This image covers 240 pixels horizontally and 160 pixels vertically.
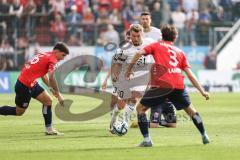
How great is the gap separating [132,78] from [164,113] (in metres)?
1.42

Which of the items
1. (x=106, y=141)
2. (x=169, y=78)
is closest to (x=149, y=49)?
(x=169, y=78)

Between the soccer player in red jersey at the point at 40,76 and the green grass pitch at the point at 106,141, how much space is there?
52 centimetres

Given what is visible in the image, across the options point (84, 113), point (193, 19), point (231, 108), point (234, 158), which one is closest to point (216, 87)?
point (193, 19)

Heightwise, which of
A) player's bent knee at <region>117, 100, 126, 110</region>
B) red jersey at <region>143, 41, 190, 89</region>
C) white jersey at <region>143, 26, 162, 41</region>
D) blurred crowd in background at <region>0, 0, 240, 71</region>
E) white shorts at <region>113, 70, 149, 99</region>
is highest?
red jersey at <region>143, 41, 190, 89</region>

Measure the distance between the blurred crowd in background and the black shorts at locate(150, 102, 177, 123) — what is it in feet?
57.2

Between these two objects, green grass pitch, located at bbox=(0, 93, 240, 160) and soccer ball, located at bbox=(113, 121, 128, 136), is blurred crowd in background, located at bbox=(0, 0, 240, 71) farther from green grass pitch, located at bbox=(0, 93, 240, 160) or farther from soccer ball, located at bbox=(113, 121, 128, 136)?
soccer ball, located at bbox=(113, 121, 128, 136)

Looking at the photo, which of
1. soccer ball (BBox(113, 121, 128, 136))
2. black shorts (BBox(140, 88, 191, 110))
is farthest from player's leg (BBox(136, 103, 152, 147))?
soccer ball (BBox(113, 121, 128, 136))

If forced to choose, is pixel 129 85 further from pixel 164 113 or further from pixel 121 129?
pixel 121 129

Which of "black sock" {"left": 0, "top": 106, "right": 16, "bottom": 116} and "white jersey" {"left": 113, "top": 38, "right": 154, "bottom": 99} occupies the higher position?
"white jersey" {"left": 113, "top": 38, "right": 154, "bottom": 99}

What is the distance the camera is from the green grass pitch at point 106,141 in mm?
12141

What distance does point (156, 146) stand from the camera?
44.1ft

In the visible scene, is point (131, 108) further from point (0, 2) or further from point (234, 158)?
point (0, 2)

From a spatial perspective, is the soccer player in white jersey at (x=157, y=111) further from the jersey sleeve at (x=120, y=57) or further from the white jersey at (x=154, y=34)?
the jersey sleeve at (x=120, y=57)

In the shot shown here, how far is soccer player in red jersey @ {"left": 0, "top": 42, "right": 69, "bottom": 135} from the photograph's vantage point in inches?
600
